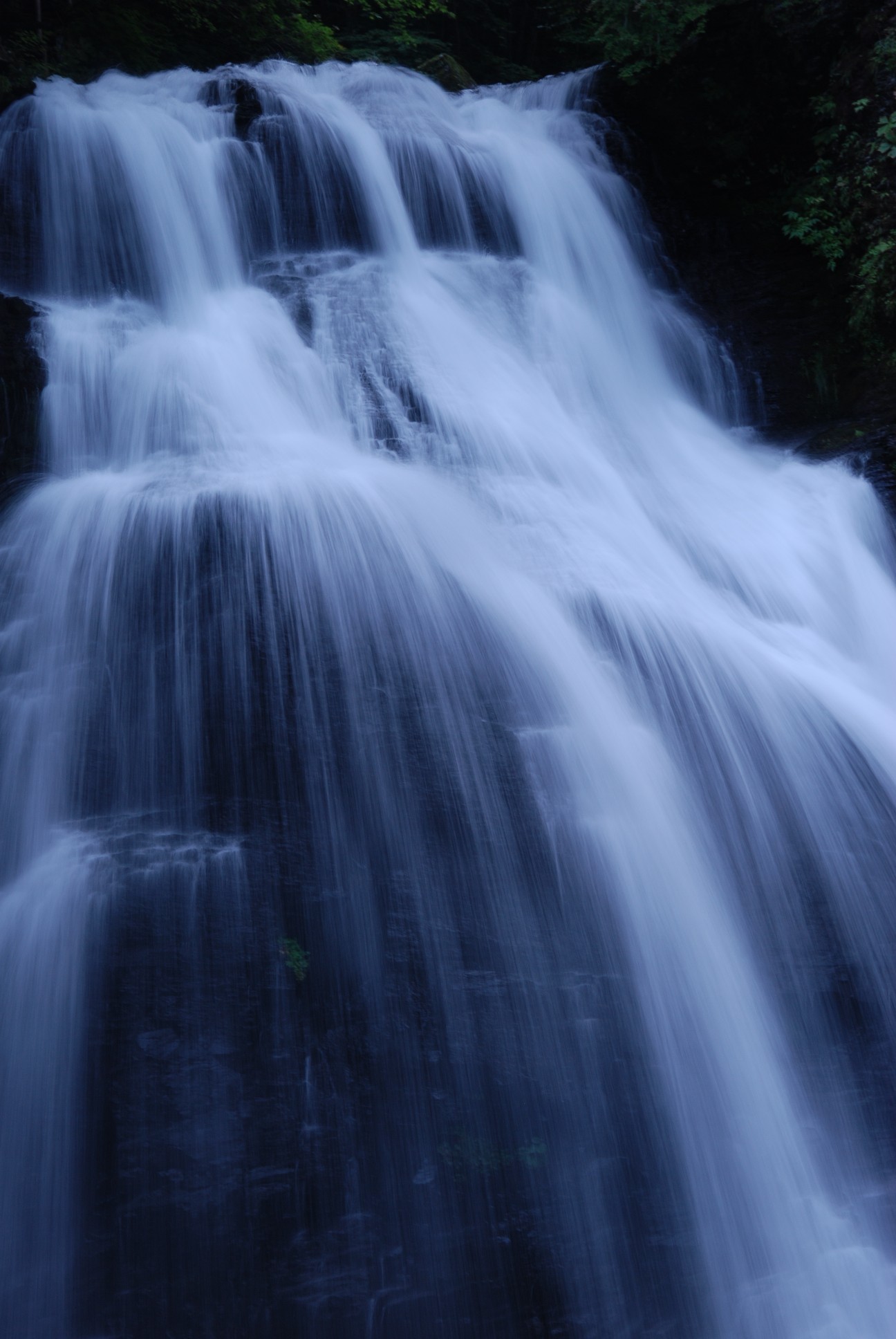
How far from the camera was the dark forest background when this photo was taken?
887 centimetres

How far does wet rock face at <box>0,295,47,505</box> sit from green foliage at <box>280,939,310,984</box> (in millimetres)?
3450

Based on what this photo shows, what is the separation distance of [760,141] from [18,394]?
309 inches

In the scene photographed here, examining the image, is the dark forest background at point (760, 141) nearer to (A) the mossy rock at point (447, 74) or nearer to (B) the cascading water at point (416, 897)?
(A) the mossy rock at point (447, 74)

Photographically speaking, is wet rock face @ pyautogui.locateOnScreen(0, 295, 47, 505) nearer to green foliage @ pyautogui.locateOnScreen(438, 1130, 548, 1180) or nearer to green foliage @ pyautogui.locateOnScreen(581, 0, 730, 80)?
green foliage @ pyautogui.locateOnScreen(438, 1130, 548, 1180)

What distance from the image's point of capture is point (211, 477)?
5520mm

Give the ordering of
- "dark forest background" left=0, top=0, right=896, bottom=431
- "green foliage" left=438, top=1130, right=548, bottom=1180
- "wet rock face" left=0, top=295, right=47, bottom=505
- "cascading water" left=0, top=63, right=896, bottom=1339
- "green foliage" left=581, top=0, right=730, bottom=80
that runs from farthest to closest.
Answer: "green foliage" left=581, top=0, right=730, bottom=80 → "dark forest background" left=0, top=0, right=896, bottom=431 → "wet rock face" left=0, top=295, right=47, bottom=505 → "green foliage" left=438, top=1130, right=548, bottom=1180 → "cascading water" left=0, top=63, right=896, bottom=1339

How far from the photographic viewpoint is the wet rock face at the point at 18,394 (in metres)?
5.96

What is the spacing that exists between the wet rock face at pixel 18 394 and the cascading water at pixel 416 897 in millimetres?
149

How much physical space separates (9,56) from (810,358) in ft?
25.8

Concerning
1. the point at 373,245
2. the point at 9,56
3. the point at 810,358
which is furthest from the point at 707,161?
the point at 9,56

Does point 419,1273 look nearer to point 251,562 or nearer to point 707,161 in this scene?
point 251,562

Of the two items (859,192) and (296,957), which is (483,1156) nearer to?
(296,957)

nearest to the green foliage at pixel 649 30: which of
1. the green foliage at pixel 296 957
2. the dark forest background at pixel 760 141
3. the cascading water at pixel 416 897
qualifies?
the dark forest background at pixel 760 141

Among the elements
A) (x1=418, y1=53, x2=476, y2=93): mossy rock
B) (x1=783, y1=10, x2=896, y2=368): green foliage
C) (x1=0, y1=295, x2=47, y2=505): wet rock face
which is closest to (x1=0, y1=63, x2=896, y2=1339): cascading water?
(x1=0, y1=295, x2=47, y2=505): wet rock face
